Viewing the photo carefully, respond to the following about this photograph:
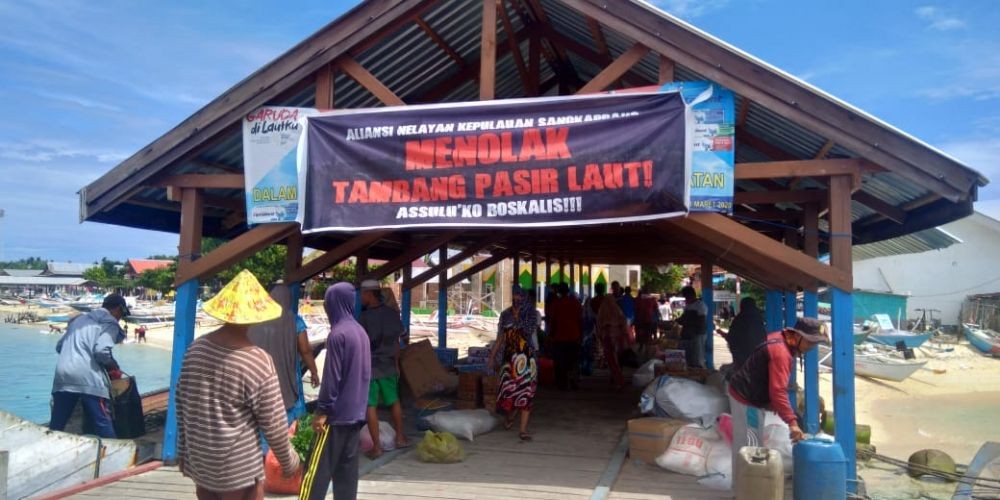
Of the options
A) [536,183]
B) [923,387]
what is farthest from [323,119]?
[923,387]

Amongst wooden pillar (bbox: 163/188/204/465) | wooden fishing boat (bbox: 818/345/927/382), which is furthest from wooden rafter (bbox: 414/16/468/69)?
wooden fishing boat (bbox: 818/345/927/382)

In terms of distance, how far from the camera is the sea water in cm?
2253

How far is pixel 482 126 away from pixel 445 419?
10.8 feet

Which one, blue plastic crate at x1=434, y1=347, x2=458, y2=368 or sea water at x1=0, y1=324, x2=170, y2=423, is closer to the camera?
blue plastic crate at x1=434, y1=347, x2=458, y2=368

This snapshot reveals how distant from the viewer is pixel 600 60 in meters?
8.08

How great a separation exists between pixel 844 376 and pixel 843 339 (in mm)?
295

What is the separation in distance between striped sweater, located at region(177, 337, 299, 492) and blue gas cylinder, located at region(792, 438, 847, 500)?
346 cm

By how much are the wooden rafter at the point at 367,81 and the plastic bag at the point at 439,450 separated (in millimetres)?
3213

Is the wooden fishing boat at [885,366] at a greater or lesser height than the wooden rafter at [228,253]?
lesser

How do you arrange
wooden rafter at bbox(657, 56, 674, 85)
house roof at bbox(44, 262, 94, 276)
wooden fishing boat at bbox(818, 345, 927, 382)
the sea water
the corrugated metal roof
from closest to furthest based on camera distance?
1. wooden rafter at bbox(657, 56, 674, 85)
2. the corrugated metal roof
3. wooden fishing boat at bbox(818, 345, 927, 382)
4. the sea water
5. house roof at bbox(44, 262, 94, 276)

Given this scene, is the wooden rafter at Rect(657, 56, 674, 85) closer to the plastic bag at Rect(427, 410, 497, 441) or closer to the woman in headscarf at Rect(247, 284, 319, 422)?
the woman in headscarf at Rect(247, 284, 319, 422)

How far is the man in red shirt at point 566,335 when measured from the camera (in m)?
10.3

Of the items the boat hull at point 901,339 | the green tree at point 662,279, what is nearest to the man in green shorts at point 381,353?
the boat hull at point 901,339

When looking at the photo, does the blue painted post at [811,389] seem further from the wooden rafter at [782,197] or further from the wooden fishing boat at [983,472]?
the wooden fishing boat at [983,472]
